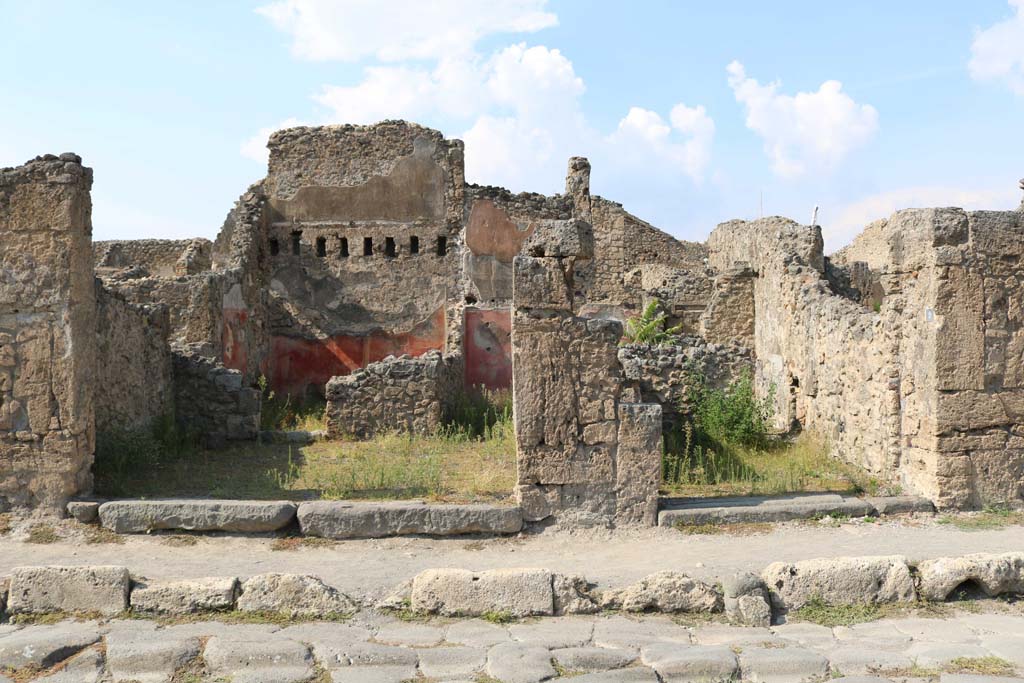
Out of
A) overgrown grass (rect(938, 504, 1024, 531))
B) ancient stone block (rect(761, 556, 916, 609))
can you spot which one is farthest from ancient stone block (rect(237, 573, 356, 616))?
overgrown grass (rect(938, 504, 1024, 531))

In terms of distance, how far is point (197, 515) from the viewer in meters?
7.21

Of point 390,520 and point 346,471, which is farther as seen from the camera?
point 346,471

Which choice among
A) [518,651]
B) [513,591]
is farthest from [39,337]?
[518,651]

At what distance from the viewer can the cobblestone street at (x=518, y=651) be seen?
15.7ft

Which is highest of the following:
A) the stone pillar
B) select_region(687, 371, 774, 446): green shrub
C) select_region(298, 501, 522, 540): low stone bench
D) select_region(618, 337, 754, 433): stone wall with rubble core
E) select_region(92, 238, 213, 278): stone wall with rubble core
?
the stone pillar

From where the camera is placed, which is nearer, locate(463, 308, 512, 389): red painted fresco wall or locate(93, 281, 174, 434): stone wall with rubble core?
locate(93, 281, 174, 434): stone wall with rubble core

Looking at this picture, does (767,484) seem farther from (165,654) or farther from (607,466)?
(165,654)

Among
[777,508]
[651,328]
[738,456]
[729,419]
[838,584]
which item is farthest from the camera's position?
[651,328]

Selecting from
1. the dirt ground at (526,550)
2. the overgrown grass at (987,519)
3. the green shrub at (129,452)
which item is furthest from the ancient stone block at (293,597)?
the overgrown grass at (987,519)

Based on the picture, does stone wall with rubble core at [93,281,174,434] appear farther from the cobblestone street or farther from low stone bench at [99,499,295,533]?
the cobblestone street

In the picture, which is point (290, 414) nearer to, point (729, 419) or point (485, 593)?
point (729, 419)

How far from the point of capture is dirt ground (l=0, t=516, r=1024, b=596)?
6523mm

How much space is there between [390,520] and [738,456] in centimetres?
472

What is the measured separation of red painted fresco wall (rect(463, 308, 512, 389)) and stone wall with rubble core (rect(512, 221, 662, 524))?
8729mm
